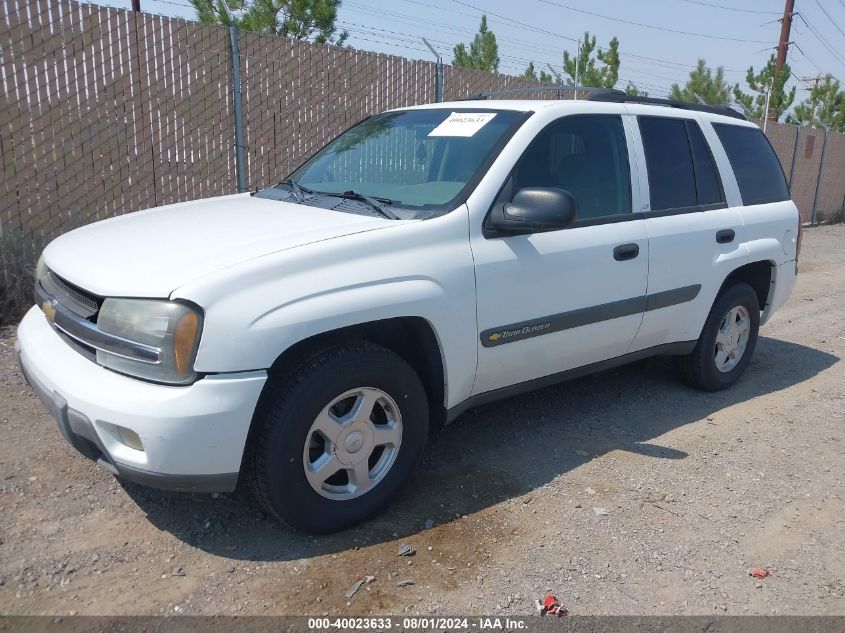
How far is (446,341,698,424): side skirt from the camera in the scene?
11.2 feet

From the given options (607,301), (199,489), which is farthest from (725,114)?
(199,489)

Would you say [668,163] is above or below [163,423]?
above

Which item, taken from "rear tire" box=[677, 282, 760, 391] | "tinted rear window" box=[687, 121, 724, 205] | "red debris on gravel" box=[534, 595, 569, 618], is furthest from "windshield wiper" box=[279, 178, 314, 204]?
"rear tire" box=[677, 282, 760, 391]

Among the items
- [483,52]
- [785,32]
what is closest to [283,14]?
[483,52]

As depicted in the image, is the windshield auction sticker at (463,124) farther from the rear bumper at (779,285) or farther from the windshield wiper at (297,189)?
the rear bumper at (779,285)

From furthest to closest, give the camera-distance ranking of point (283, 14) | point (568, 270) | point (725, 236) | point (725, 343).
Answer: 1. point (283, 14)
2. point (725, 343)
3. point (725, 236)
4. point (568, 270)

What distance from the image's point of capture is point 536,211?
3.20m

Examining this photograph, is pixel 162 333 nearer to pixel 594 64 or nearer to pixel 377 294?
pixel 377 294

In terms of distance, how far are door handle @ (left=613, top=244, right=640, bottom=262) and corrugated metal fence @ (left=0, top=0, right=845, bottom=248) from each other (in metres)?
4.74

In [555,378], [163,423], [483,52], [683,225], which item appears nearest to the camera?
[163,423]

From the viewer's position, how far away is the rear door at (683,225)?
13.5ft

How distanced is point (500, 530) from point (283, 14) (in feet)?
47.1

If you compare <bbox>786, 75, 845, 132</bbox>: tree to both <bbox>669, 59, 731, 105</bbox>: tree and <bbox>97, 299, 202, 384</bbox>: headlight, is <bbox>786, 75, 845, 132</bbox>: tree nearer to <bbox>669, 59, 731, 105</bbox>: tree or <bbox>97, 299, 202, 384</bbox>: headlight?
Answer: <bbox>669, 59, 731, 105</bbox>: tree

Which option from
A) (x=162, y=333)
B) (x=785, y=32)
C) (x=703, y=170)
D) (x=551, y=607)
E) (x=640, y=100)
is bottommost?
(x=551, y=607)
